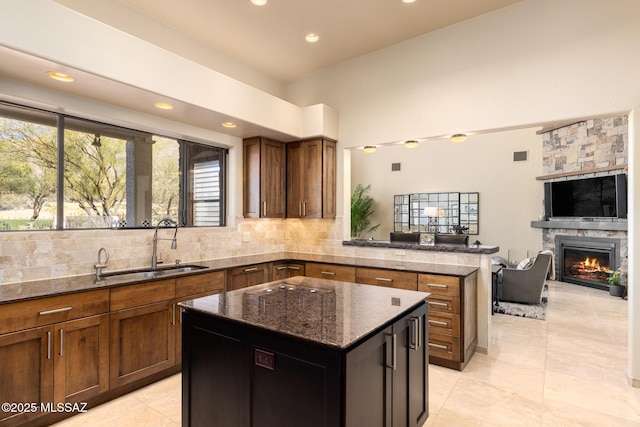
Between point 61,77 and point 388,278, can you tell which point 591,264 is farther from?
point 61,77

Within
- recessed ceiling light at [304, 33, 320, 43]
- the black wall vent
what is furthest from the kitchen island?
the black wall vent

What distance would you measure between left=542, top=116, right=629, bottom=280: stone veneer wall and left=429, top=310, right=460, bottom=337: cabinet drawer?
5.43m

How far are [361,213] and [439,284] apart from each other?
5641 millimetres

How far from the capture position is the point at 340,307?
1.93 metres

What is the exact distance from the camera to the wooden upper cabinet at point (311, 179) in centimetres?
441

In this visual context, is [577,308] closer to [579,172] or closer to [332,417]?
[579,172]

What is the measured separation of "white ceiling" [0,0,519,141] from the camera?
295 cm

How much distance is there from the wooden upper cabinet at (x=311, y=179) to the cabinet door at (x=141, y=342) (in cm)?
212

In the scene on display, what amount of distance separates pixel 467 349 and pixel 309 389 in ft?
8.04

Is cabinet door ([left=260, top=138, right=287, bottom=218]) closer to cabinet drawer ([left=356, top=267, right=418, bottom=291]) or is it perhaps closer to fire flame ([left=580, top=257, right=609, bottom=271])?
cabinet drawer ([left=356, top=267, right=418, bottom=291])

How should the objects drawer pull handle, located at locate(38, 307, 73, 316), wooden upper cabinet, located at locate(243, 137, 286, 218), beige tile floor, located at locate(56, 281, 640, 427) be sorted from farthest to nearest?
wooden upper cabinet, located at locate(243, 137, 286, 218)
beige tile floor, located at locate(56, 281, 640, 427)
drawer pull handle, located at locate(38, 307, 73, 316)

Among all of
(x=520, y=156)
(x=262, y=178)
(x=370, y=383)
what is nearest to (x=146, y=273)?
(x=262, y=178)

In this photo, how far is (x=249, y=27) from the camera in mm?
3586

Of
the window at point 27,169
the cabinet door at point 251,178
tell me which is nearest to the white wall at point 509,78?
the cabinet door at point 251,178
